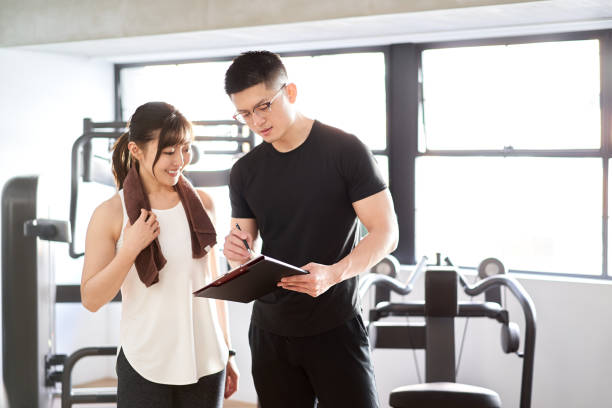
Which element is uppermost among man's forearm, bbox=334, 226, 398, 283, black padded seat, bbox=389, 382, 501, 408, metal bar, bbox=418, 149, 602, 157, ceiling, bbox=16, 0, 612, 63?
ceiling, bbox=16, 0, 612, 63

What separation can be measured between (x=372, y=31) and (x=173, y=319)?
2.40 meters

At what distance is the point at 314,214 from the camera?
182 cm

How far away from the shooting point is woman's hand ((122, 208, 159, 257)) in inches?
67.4

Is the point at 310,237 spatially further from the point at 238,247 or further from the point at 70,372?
the point at 70,372

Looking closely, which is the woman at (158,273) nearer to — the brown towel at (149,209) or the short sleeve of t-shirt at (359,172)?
the brown towel at (149,209)

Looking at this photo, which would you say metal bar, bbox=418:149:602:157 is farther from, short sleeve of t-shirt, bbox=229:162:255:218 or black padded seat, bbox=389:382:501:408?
short sleeve of t-shirt, bbox=229:162:255:218

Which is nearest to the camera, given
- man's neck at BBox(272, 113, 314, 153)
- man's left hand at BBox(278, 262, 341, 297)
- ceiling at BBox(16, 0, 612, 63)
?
man's left hand at BBox(278, 262, 341, 297)

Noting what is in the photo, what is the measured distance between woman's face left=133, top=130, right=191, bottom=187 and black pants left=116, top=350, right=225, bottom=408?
474mm

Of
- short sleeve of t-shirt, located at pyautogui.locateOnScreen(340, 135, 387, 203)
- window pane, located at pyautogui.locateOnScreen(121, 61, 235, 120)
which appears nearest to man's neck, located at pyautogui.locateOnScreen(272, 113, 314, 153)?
short sleeve of t-shirt, located at pyautogui.locateOnScreen(340, 135, 387, 203)

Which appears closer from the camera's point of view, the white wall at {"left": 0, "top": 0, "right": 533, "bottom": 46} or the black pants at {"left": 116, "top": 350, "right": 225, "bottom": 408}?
the black pants at {"left": 116, "top": 350, "right": 225, "bottom": 408}

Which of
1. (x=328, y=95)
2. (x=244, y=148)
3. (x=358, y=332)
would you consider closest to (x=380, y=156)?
→ (x=328, y=95)

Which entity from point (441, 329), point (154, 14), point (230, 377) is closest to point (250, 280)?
point (230, 377)

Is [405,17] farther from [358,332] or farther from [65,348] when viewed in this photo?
[65,348]

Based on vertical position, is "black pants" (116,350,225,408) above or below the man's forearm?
below
